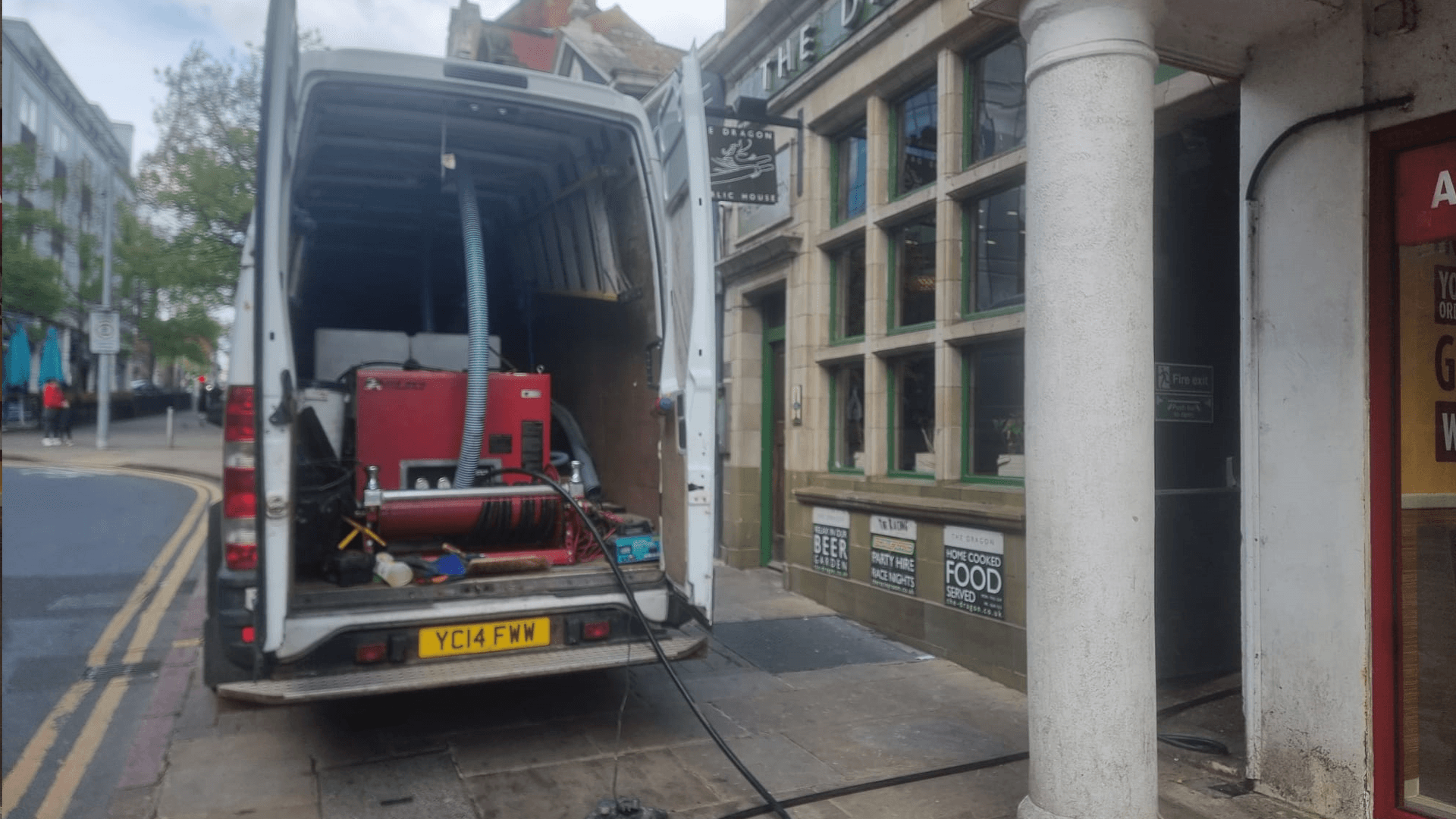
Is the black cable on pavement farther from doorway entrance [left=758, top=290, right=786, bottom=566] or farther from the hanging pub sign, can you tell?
doorway entrance [left=758, top=290, right=786, bottom=566]

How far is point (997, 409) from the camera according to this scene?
658cm

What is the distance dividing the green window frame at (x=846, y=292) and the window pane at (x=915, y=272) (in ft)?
1.87

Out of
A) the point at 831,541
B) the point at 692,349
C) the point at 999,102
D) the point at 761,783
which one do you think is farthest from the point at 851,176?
the point at 761,783

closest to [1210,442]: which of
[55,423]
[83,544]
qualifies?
[83,544]

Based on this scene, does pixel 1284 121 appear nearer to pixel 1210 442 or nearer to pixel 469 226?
pixel 1210 442

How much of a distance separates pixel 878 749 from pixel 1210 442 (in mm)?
2852

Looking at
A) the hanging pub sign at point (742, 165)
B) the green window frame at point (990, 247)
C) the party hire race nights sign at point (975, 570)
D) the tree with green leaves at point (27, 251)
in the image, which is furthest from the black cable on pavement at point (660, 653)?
the tree with green leaves at point (27, 251)

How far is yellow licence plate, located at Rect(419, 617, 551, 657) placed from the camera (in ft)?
14.4

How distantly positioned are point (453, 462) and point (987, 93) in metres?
4.22

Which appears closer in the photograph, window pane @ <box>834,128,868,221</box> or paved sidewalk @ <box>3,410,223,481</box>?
window pane @ <box>834,128,868,221</box>

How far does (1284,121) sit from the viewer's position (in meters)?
4.27

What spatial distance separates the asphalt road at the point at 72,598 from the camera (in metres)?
4.75

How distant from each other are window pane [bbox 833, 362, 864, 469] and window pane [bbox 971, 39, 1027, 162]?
6.92 ft

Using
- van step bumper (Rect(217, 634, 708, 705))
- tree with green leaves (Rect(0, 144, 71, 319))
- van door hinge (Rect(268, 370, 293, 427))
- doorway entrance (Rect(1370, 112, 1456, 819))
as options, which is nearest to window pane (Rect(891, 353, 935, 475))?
van step bumper (Rect(217, 634, 708, 705))
